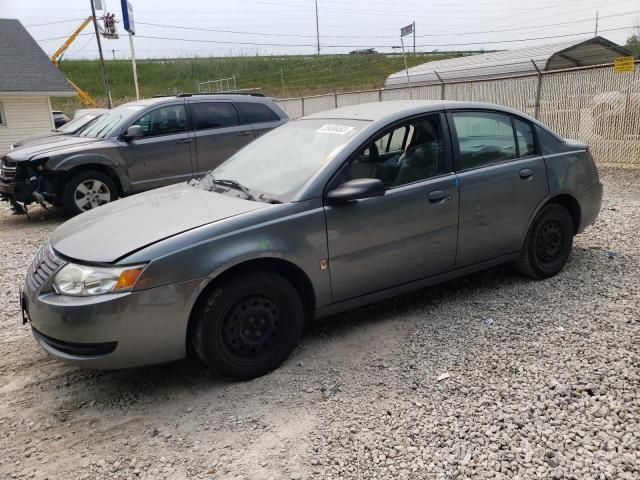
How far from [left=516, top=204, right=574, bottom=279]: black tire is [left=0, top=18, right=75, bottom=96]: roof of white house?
2099 centimetres

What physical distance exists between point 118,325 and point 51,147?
20.0 ft

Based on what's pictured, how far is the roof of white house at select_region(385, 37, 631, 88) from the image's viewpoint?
74.5ft

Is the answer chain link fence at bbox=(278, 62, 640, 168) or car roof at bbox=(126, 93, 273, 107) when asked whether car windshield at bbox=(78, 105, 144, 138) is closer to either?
car roof at bbox=(126, 93, 273, 107)

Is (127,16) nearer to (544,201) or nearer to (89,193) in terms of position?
(89,193)

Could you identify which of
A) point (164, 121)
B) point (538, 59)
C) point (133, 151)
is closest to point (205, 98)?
point (164, 121)

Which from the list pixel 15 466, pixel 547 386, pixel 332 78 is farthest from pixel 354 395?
pixel 332 78

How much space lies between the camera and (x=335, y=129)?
3.87 m

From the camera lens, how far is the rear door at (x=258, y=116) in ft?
28.4

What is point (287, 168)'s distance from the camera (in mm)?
3725

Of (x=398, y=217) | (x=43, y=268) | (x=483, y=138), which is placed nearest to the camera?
(x=43, y=268)

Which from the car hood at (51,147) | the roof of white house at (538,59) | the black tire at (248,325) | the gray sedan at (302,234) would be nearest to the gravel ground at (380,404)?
the black tire at (248,325)

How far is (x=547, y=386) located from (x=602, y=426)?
0.39 meters

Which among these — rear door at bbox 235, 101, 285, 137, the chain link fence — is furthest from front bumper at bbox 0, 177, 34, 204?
the chain link fence

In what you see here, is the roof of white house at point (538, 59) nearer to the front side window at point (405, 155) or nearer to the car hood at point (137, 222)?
the front side window at point (405, 155)
